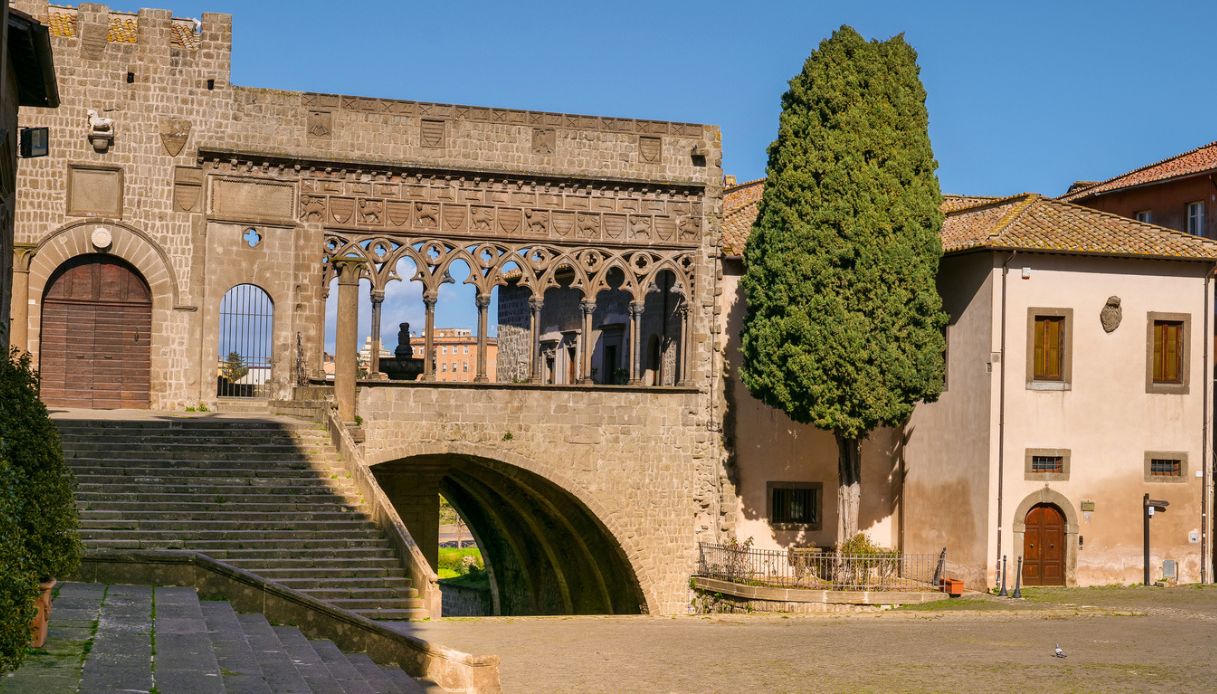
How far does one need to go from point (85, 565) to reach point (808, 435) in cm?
1838

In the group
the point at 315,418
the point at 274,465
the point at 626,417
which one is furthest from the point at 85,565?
the point at 626,417

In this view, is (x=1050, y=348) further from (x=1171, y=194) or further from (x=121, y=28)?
(x=121, y=28)

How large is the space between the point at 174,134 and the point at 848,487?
551 inches

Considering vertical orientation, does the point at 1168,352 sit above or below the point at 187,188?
below

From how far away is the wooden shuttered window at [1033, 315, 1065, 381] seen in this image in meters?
28.5

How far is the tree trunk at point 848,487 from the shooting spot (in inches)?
1115

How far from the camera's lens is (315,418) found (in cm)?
2544

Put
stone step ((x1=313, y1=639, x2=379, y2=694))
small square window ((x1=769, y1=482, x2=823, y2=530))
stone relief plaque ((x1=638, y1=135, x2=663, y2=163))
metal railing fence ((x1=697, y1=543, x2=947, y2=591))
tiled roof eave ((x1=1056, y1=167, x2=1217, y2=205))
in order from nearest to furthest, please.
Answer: stone step ((x1=313, y1=639, x2=379, y2=694))
metal railing fence ((x1=697, y1=543, x2=947, y2=591))
stone relief plaque ((x1=638, y1=135, x2=663, y2=163))
small square window ((x1=769, y1=482, x2=823, y2=530))
tiled roof eave ((x1=1056, y1=167, x2=1217, y2=205))

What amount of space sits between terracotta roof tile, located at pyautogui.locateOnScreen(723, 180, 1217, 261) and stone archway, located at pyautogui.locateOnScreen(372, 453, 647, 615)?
628 cm

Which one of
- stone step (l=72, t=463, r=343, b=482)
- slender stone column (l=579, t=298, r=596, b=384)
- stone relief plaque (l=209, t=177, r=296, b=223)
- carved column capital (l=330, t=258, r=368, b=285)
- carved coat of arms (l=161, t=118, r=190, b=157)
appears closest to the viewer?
stone step (l=72, t=463, r=343, b=482)

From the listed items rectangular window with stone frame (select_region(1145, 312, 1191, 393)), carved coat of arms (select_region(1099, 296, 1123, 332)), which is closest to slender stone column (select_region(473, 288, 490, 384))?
carved coat of arms (select_region(1099, 296, 1123, 332))

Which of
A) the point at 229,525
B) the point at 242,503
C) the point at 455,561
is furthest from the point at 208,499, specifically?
the point at 455,561

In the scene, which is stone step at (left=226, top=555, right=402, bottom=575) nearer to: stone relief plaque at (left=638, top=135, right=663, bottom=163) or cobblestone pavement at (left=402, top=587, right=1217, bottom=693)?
cobblestone pavement at (left=402, top=587, right=1217, bottom=693)

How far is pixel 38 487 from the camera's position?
34.8ft
